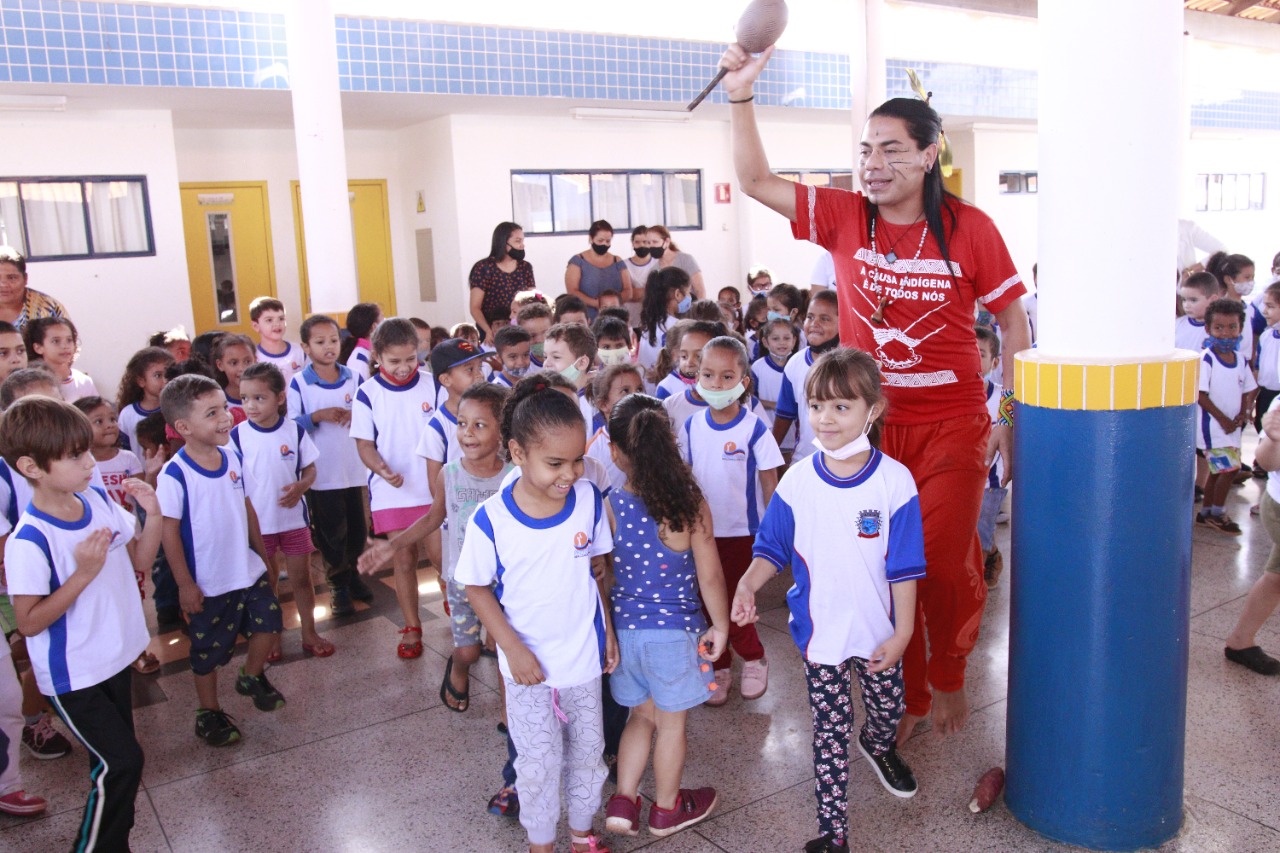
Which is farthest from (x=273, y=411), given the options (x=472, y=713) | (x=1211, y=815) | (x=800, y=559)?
(x=1211, y=815)

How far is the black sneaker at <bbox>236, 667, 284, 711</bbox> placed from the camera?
4.01 metres

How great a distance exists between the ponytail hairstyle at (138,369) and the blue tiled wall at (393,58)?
15.1 feet

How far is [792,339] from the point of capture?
5863mm

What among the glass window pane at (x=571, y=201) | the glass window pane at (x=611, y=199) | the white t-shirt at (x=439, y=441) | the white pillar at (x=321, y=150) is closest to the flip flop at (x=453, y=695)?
the white t-shirt at (x=439, y=441)

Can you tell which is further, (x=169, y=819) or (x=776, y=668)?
(x=776, y=668)

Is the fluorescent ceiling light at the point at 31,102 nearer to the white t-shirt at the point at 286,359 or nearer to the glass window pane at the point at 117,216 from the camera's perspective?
the glass window pane at the point at 117,216

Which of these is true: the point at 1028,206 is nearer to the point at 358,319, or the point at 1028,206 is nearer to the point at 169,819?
the point at 358,319

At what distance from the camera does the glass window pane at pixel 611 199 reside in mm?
12922

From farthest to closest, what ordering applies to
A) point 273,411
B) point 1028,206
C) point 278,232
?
point 1028,206, point 278,232, point 273,411

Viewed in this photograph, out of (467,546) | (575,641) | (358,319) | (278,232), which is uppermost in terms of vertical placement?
(278,232)

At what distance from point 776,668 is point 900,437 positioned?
1355 millimetres

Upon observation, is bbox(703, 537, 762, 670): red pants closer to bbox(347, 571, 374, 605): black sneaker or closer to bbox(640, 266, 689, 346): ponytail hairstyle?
bbox(347, 571, 374, 605): black sneaker

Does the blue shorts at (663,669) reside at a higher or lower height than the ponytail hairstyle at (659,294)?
lower

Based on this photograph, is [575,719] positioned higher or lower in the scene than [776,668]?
higher
